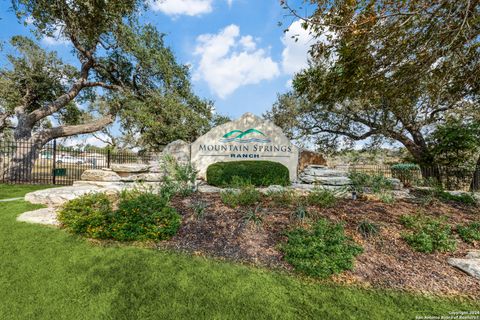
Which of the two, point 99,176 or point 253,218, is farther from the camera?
point 99,176

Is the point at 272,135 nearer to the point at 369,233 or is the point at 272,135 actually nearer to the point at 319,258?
the point at 369,233

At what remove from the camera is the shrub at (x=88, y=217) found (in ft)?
11.5

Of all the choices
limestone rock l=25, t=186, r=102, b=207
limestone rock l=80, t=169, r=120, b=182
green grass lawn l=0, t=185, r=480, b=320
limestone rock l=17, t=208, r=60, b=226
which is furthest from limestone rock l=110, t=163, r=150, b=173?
green grass lawn l=0, t=185, r=480, b=320

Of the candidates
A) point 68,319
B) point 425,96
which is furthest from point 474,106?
point 68,319

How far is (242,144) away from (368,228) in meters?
6.09

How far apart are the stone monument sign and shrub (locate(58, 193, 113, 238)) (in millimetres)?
4728

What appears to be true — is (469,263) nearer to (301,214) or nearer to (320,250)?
(320,250)

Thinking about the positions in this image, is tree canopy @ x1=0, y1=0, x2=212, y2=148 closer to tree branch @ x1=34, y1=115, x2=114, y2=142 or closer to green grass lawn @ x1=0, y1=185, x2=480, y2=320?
tree branch @ x1=34, y1=115, x2=114, y2=142

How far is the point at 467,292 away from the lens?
2289 millimetres

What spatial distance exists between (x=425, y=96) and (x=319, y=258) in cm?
622

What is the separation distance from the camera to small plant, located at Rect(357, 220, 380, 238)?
10.8 feet

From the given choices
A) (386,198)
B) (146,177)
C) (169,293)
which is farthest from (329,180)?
(146,177)

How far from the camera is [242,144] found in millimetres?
8922

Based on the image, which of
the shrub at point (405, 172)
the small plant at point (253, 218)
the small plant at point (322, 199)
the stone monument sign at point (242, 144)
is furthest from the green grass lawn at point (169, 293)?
the shrub at point (405, 172)
